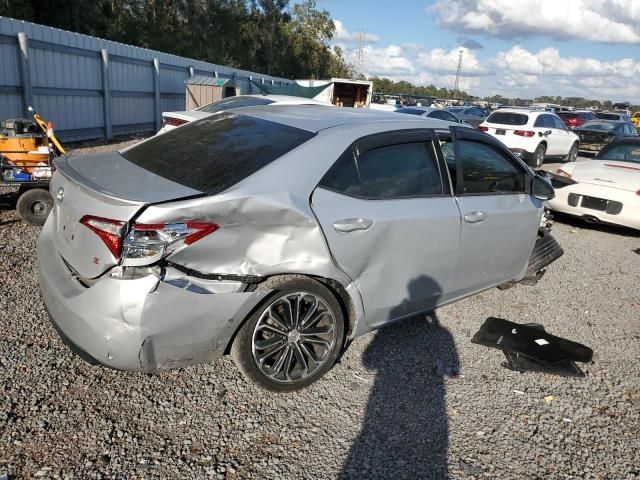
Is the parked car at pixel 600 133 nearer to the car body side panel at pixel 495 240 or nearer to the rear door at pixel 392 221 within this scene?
the car body side panel at pixel 495 240

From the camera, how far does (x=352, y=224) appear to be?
294cm

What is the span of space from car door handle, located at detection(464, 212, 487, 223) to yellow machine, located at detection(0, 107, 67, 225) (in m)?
4.69

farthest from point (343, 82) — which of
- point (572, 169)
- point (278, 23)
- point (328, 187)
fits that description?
point (278, 23)

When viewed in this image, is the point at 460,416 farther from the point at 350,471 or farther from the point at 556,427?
the point at 350,471

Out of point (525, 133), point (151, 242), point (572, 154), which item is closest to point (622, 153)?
point (525, 133)

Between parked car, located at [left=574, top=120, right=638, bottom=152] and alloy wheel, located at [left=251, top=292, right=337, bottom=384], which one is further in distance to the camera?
parked car, located at [left=574, top=120, right=638, bottom=152]

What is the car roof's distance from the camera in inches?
129

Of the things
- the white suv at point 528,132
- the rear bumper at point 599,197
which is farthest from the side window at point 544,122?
the rear bumper at point 599,197

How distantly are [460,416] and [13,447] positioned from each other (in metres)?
2.39

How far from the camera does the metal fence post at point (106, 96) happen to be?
14049 millimetres

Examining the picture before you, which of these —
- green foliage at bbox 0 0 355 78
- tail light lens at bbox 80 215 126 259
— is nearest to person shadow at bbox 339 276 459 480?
tail light lens at bbox 80 215 126 259

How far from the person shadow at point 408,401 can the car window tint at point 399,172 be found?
63cm

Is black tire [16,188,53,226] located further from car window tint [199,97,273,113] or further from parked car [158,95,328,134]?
car window tint [199,97,273,113]

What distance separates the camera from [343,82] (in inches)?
915
